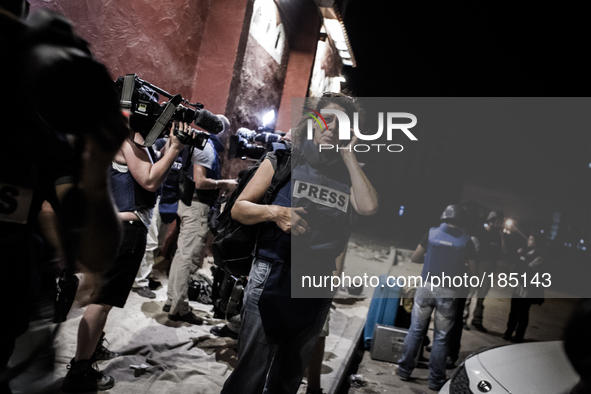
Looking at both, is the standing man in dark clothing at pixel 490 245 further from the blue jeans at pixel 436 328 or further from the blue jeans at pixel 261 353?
the blue jeans at pixel 261 353

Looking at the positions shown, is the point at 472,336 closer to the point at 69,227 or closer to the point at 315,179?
the point at 315,179

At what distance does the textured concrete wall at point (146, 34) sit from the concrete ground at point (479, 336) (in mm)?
4432

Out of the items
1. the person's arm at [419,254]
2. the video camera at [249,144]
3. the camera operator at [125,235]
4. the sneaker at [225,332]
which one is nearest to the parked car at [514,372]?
the person's arm at [419,254]

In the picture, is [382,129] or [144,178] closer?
[144,178]

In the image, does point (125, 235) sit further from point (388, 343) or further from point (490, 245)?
point (490, 245)

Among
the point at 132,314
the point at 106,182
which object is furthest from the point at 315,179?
the point at 132,314

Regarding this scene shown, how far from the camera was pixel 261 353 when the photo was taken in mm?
1961

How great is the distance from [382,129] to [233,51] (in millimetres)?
4147

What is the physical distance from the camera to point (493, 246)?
587 centimetres

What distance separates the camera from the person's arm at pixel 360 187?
217cm

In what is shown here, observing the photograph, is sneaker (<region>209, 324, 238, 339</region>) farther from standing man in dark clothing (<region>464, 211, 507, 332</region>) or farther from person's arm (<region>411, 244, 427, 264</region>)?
standing man in dark clothing (<region>464, 211, 507, 332</region>)

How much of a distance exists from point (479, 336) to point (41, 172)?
24.3 ft

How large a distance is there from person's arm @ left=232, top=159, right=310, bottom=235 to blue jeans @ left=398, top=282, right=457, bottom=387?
281cm

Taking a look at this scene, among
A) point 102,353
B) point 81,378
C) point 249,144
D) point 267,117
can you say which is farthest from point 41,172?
point 267,117
